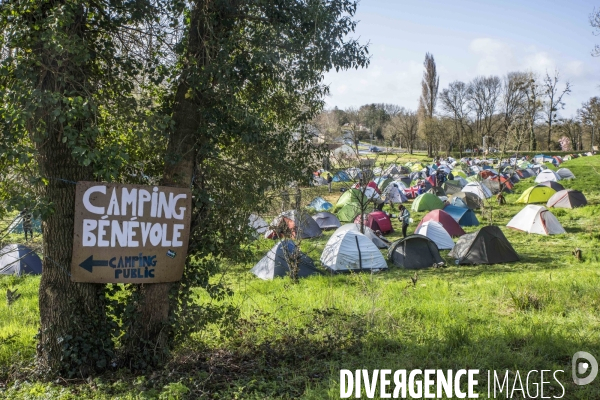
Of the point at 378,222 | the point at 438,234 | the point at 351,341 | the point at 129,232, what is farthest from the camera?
the point at 378,222

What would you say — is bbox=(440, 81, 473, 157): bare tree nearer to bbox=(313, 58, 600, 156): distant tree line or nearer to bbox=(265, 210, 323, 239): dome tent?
bbox=(313, 58, 600, 156): distant tree line

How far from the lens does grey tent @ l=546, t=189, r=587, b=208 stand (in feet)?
70.7

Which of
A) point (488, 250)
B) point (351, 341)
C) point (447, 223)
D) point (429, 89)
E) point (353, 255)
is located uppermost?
point (429, 89)

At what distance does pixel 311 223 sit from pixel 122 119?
14346 mm

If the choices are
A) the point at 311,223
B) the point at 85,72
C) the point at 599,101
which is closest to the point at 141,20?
the point at 85,72

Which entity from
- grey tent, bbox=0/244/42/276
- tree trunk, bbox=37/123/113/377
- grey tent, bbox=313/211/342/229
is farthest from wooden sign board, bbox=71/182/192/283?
grey tent, bbox=313/211/342/229

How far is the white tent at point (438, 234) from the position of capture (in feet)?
52.5

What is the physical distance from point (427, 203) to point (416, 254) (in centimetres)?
1061

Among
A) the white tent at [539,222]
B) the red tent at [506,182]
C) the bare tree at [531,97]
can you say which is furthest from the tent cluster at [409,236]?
the bare tree at [531,97]

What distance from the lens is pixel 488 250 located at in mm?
13727

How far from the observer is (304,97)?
6.34m

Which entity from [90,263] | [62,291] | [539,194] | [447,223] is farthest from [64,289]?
[539,194]

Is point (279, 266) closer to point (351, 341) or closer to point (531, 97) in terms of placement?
point (351, 341)

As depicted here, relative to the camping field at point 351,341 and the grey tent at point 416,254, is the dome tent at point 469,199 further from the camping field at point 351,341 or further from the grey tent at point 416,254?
the camping field at point 351,341
